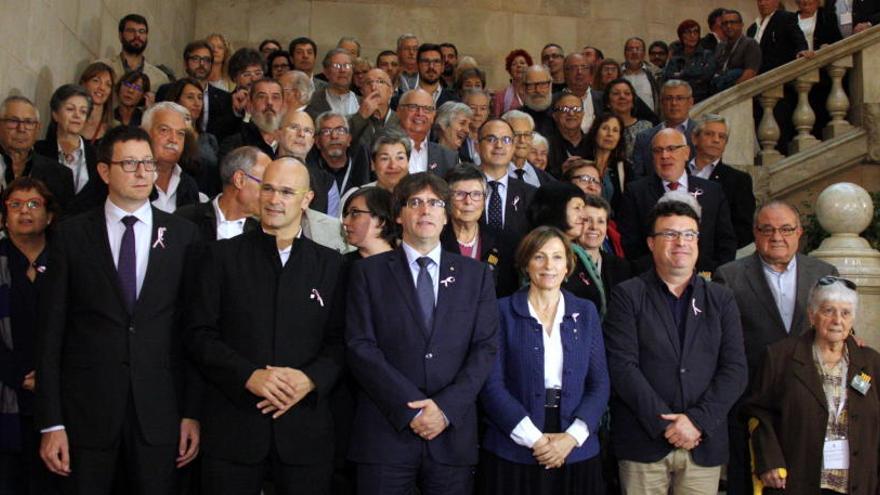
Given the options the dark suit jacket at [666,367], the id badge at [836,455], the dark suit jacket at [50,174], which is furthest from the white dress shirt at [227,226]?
the id badge at [836,455]

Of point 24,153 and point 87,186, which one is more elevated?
point 24,153

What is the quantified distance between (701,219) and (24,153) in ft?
13.2

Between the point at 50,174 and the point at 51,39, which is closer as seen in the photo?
the point at 50,174

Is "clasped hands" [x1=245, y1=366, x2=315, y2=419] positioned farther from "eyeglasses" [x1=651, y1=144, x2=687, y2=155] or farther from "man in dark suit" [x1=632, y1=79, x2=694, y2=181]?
"man in dark suit" [x1=632, y1=79, x2=694, y2=181]

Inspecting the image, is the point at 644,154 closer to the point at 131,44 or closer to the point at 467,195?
the point at 467,195

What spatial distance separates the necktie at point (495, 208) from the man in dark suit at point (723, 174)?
1691 mm

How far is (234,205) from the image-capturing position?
15.7 ft

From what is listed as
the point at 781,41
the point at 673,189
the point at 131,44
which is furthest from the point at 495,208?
the point at 781,41

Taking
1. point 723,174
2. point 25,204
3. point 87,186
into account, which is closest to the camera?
point 25,204

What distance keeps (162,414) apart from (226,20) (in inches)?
387

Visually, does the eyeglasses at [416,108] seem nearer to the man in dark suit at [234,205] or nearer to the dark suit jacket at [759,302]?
the man in dark suit at [234,205]

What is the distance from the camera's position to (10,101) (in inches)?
224

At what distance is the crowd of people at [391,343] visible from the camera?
152 inches

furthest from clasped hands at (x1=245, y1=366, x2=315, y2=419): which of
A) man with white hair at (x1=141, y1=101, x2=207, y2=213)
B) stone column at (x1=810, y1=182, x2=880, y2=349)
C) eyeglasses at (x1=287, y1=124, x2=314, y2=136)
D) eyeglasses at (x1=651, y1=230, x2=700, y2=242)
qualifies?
stone column at (x1=810, y1=182, x2=880, y2=349)
